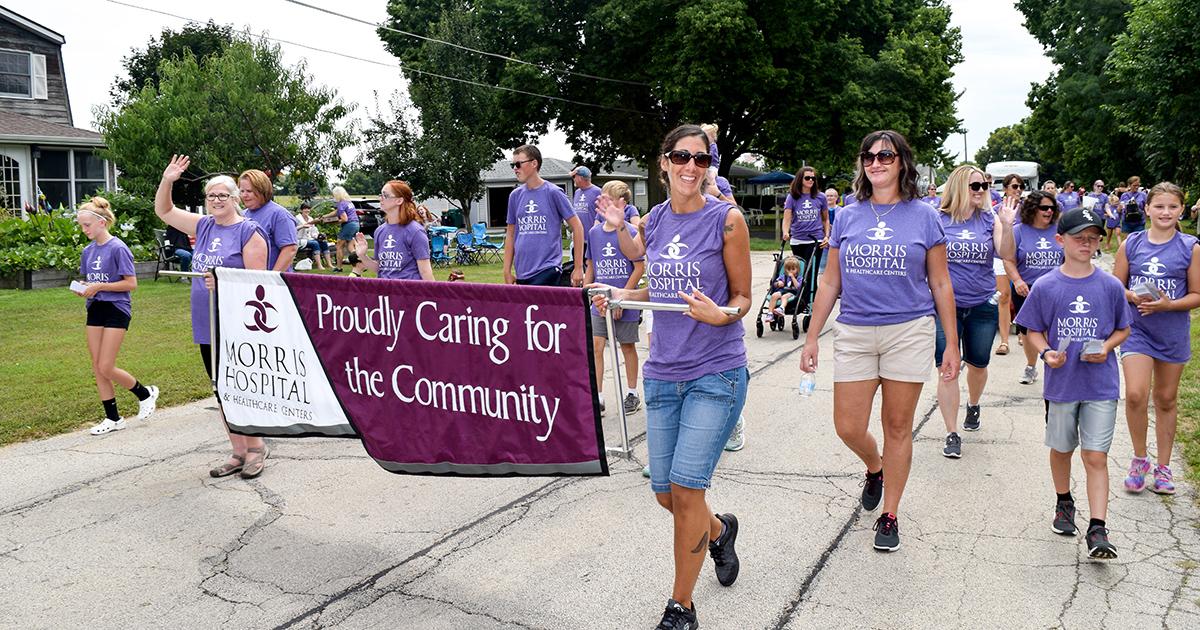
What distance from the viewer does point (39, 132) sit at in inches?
968

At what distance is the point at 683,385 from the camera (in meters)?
3.50

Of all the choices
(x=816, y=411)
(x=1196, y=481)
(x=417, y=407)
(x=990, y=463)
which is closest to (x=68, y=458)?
(x=417, y=407)

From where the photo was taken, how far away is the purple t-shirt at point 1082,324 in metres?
4.27

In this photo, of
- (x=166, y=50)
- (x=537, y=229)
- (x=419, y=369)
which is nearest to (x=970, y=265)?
(x=537, y=229)

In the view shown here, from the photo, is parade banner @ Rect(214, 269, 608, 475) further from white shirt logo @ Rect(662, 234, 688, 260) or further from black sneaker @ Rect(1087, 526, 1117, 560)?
black sneaker @ Rect(1087, 526, 1117, 560)

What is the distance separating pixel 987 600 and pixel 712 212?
6.78 feet

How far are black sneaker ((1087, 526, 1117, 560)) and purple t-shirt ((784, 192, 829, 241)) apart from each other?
7159 millimetres

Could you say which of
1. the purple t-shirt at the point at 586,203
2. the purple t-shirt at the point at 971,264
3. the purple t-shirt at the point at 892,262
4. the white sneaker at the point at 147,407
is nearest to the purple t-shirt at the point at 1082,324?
the purple t-shirt at the point at 892,262

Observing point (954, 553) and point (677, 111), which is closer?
point (954, 553)

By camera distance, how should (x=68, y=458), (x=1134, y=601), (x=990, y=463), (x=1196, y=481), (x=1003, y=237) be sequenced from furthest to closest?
(x=1003, y=237)
(x=68, y=458)
(x=990, y=463)
(x=1196, y=481)
(x=1134, y=601)

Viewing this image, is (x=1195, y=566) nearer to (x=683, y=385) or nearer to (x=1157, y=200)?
(x=1157, y=200)

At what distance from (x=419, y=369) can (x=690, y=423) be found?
4.52 feet

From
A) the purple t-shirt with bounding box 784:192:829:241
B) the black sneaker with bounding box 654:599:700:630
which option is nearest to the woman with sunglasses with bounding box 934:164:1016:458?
the black sneaker with bounding box 654:599:700:630

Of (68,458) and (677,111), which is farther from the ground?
(677,111)
